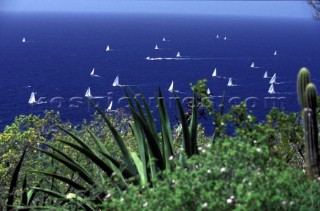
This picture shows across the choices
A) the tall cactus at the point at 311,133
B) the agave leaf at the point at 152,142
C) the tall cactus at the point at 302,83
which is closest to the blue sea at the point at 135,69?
the agave leaf at the point at 152,142

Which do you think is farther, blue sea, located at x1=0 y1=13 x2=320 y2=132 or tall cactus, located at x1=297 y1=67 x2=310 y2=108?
blue sea, located at x1=0 y1=13 x2=320 y2=132

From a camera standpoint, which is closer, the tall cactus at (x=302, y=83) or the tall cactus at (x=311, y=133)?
the tall cactus at (x=311, y=133)

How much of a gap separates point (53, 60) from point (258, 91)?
45.5m

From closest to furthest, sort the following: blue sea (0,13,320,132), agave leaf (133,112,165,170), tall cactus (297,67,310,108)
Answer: tall cactus (297,67,310,108) < agave leaf (133,112,165,170) < blue sea (0,13,320,132)

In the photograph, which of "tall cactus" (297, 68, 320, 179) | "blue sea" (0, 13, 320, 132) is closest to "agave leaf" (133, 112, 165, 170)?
"tall cactus" (297, 68, 320, 179)

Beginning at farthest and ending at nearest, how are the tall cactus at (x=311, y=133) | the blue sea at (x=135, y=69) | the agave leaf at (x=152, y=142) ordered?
the blue sea at (x=135, y=69), the agave leaf at (x=152, y=142), the tall cactus at (x=311, y=133)

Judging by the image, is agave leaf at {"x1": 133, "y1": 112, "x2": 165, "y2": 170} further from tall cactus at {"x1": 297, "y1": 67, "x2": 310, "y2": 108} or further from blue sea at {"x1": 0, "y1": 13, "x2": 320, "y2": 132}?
blue sea at {"x1": 0, "y1": 13, "x2": 320, "y2": 132}

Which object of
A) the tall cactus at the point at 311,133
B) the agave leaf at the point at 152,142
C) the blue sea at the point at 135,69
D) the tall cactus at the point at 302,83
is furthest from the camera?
the blue sea at the point at 135,69

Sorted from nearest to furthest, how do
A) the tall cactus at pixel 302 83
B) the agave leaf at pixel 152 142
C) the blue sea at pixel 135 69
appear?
the tall cactus at pixel 302 83
the agave leaf at pixel 152 142
the blue sea at pixel 135 69

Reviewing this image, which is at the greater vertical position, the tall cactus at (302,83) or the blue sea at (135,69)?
the tall cactus at (302,83)

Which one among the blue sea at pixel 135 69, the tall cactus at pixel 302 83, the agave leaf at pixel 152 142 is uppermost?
the tall cactus at pixel 302 83

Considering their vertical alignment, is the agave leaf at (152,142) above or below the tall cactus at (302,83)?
below

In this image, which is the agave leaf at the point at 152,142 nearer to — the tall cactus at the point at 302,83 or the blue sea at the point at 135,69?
the tall cactus at the point at 302,83

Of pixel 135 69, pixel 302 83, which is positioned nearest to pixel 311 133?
pixel 302 83
